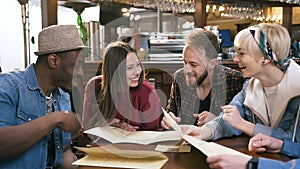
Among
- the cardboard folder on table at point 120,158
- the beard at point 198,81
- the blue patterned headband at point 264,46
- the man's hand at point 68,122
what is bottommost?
the cardboard folder on table at point 120,158

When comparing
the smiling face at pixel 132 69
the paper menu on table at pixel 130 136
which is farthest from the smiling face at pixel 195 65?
the paper menu on table at pixel 130 136

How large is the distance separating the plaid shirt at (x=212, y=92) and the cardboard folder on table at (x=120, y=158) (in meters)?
0.87

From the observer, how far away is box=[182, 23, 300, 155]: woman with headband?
1.24m

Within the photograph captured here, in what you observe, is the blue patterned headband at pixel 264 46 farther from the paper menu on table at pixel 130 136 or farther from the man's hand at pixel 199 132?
the paper menu on table at pixel 130 136

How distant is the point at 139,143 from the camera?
3.76 ft

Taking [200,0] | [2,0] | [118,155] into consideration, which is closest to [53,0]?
[2,0]

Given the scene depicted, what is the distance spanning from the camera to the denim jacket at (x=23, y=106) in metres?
1.27

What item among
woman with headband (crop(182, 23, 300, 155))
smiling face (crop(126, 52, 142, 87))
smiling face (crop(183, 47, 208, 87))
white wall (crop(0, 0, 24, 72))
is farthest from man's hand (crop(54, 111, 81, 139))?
white wall (crop(0, 0, 24, 72))

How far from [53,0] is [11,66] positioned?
4.20 feet

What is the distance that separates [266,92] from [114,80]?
2.34 ft

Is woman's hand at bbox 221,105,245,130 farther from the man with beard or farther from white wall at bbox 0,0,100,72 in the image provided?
white wall at bbox 0,0,100,72

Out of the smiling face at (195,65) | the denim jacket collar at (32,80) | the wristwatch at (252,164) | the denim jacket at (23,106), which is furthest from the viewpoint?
the smiling face at (195,65)

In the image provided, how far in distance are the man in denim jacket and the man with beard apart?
67 cm

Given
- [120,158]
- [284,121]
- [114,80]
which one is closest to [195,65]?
[114,80]
